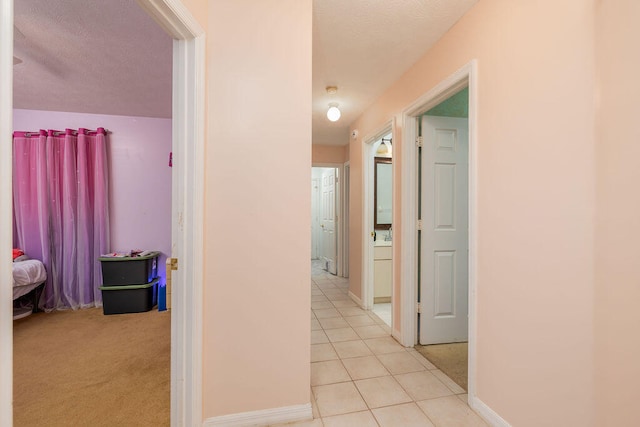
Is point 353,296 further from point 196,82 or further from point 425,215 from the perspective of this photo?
point 196,82

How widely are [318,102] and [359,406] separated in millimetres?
2977

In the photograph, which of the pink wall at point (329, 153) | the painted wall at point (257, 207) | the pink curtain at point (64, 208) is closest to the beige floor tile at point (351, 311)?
the painted wall at point (257, 207)

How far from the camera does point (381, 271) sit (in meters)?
3.88

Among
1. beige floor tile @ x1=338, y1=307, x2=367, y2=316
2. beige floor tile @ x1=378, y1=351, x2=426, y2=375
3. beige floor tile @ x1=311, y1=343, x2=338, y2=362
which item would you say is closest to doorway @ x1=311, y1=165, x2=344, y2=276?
beige floor tile @ x1=338, y1=307, x2=367, y2=316

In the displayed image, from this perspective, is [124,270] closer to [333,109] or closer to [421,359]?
[333,109]

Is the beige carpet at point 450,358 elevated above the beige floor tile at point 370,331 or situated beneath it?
elevated above

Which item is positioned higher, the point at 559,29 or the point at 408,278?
the point at 559,29

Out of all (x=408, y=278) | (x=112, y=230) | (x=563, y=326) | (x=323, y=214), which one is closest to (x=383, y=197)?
(x=408, y=278)

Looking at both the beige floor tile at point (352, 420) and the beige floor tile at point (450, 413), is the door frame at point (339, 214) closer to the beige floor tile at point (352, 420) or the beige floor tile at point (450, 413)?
the beige floor tile at point (450, 413)

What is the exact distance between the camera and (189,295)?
55.5 inches

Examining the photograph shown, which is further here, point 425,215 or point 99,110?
point 99,110

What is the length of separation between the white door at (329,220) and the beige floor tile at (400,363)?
3343 millimetres

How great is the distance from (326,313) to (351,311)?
1.06 ft

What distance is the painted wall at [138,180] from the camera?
12.3ft
